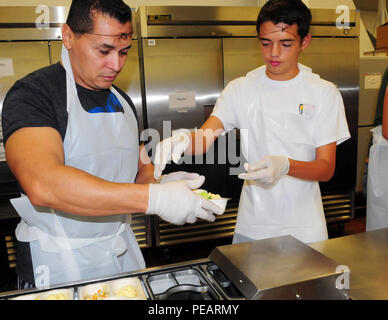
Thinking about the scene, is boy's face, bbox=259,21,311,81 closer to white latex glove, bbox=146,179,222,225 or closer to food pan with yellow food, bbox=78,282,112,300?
white latex glove, bbox=146,179,222,225

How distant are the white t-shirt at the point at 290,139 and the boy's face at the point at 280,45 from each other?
0.09 metres

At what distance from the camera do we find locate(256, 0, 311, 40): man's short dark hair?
5.36 ft

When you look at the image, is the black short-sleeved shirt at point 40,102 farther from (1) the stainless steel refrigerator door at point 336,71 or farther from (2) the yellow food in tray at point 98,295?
(1) the stainless steel refrigerator door at point 336,71

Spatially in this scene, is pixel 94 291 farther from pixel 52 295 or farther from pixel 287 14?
pixel 287 14

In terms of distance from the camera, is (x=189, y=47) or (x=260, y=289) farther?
(x=189, y=47)

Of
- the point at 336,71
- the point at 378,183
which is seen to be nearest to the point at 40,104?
the point at 378,183

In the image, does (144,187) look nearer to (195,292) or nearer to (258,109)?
(195,292)

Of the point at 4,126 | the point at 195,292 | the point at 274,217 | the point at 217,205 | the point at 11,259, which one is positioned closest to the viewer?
the point at 195,292

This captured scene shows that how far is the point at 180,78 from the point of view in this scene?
10.8ft

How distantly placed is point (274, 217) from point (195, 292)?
89cm

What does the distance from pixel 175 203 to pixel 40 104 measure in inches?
22.1

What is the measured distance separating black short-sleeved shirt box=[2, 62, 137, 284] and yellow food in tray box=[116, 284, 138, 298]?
0.52 m
